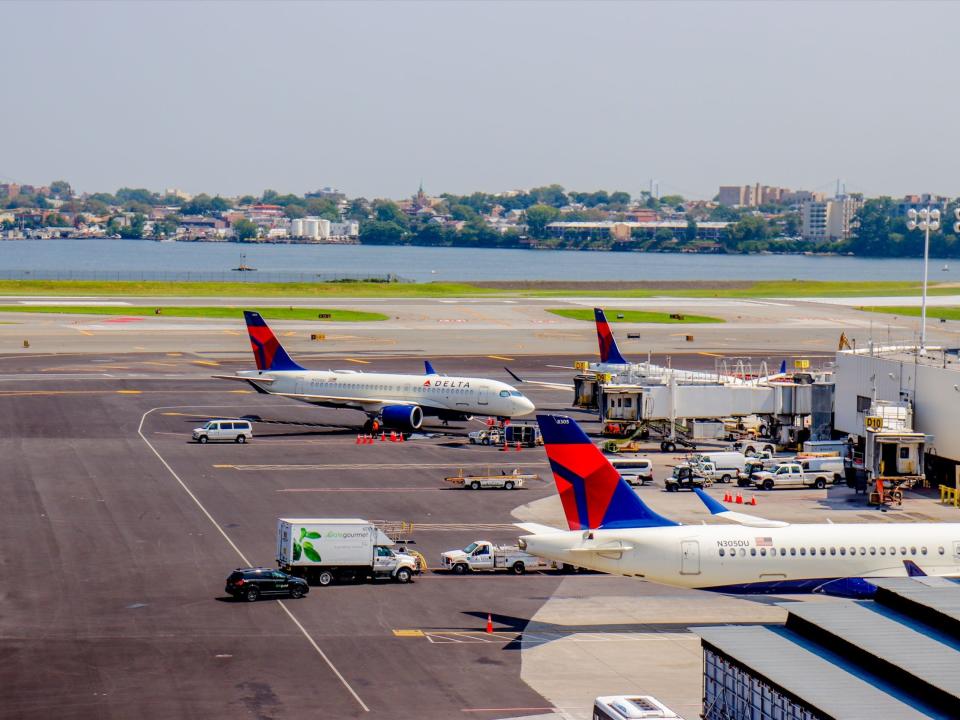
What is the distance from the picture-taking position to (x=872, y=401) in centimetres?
7788

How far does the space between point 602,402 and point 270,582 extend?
142ft

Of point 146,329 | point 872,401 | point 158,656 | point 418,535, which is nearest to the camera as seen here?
point 158,656

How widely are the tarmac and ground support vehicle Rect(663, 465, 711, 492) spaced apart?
95cm

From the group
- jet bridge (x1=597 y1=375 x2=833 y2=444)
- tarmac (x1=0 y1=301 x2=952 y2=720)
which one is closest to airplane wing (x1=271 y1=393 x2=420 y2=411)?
tarmac (x1=0 y1=301 x2=952 y2=720)

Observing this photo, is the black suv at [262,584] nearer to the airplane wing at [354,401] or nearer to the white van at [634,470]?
the white van at [634,470]

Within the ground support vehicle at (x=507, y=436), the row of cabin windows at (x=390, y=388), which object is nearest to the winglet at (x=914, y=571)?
the ground support vehicle at (x=507, y=436)

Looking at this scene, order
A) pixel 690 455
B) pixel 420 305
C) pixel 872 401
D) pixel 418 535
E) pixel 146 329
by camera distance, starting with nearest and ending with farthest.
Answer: pixel 418 535, pixel 872 401, pixel 690 455, pixel 146 329, pixel 420 305

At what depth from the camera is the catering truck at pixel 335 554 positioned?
52.0 meters

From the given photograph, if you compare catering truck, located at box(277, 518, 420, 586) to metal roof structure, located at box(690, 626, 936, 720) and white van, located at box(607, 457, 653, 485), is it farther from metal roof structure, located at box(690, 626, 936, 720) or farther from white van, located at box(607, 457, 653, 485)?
white van, located at box(607, 457, 653, 485)

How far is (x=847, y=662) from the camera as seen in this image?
31.0 meters

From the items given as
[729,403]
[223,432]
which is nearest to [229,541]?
[223,432]

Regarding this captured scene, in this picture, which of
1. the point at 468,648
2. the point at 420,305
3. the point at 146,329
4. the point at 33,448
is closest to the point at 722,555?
the point at 468,648

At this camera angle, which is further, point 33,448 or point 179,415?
point 179,415

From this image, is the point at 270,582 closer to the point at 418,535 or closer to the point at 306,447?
the point at 418,535
